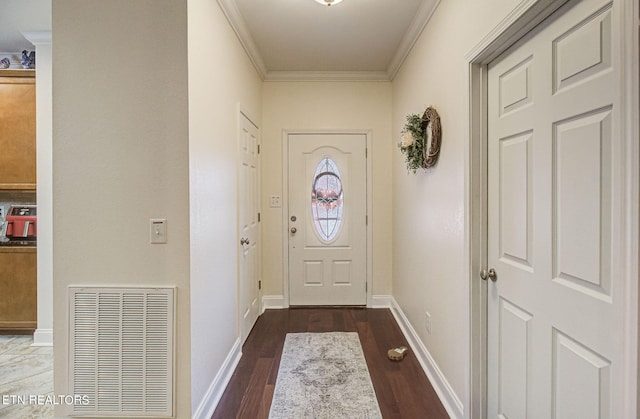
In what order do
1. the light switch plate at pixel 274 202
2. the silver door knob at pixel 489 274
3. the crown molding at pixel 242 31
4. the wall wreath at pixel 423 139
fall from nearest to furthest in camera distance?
the silver door knob at pixel 489 274 < the wall wreath at pixel 423 139 < the crown molding at pixel 242 31 < the light switch plate at pixel 274 202

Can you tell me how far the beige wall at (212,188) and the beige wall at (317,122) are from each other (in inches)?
39.4

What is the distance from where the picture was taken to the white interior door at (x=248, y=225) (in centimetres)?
272

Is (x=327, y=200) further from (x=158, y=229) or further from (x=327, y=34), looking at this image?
(x=158, y=229)

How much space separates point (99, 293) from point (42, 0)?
2.27 metres

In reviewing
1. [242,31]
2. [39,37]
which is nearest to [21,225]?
[39,37]

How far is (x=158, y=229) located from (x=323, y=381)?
4.83ft

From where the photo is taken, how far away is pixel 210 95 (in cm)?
196

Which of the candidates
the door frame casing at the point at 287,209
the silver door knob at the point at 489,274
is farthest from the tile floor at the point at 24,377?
the silver door knob at the point at 489,274

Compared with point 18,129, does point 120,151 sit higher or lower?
lower

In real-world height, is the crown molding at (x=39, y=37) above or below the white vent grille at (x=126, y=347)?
above

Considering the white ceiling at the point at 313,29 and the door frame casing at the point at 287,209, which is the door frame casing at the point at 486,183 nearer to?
the white ceiling at the point at 313,29

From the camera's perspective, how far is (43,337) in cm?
279

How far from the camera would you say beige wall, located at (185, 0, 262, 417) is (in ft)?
5.60

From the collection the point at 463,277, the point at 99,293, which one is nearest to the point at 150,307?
the point at 99,293
